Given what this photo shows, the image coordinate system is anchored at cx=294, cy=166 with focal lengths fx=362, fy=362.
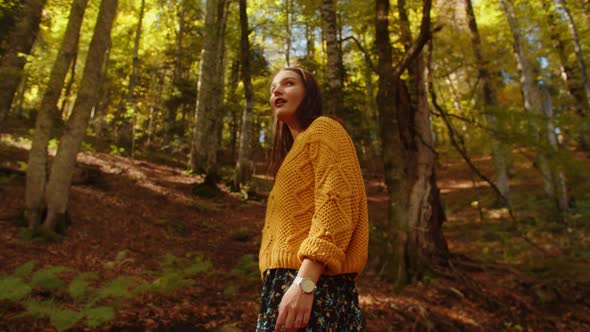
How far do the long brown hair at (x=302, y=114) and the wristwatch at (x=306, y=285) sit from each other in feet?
2.59

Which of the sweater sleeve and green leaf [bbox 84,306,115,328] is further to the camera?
green leaf [bbox 84,306,115,328]

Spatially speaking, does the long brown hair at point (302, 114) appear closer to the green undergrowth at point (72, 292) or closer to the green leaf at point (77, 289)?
the green undergrowth at point (72, 292)

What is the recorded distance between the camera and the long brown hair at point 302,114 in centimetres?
185

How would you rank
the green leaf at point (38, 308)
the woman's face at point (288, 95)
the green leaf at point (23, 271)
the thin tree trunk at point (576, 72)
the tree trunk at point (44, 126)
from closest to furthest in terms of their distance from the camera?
the woman's face at point (288, 95) < the green leaf at point (38, 308) < the green leaf at point (23, 271) < the tree trunk at point (44, 126) < the thin tree trunk at point (576, 72)

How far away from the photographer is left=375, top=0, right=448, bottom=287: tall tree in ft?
18.2

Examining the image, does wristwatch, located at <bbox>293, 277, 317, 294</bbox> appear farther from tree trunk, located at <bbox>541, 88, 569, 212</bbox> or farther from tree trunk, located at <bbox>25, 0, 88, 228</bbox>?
Result: tree trunk, located at <bbox>25, 0, 88, 228</bbox>

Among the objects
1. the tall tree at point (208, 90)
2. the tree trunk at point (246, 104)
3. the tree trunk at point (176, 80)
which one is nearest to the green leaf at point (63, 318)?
the tree trunk at point (246, 104)

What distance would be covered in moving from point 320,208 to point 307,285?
0.99 ft

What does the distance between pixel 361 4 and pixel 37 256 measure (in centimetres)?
963

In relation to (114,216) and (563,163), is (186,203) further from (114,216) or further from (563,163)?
(563,163)

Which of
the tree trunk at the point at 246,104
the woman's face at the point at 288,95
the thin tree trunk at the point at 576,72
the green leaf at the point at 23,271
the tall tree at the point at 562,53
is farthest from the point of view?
the tall tree at the point at 562,53

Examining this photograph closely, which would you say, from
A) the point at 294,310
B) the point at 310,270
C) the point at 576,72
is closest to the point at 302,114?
the point at 310,270

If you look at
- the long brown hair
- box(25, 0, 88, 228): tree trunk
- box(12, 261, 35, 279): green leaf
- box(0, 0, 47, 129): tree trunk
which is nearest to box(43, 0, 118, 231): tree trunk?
box(25, 0, 88, 228): tree trunk

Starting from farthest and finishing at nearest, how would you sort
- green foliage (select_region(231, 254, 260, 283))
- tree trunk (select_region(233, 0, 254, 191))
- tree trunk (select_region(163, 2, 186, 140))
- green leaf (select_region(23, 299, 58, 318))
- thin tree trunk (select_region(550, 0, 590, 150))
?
tree trunk (select_region(163, 2, 186, 140)) → tree trunk (select_region(233, 0, 254, 191)) → thin tree trunk (select_region(550, 0, 590, 150)) → green foliage (select_region(231, 254, 260, 283)) → green leaf (select_region(23, 299, 58, 318))
